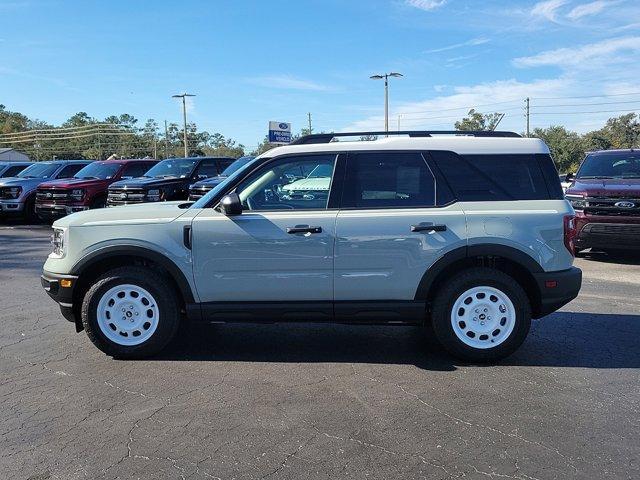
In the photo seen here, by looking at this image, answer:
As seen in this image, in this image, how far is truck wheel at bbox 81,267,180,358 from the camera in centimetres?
485

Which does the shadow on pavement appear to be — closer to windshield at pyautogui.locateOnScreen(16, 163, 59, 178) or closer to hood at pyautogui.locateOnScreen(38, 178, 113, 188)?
hood at pyautogui.locateOnScreen(38, 178, 113, 188)

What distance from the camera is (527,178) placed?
16.0 ft

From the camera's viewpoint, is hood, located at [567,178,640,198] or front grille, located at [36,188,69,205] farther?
front grille, located at [36,188,69,205]

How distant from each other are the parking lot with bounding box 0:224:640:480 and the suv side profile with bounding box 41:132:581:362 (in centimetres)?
40

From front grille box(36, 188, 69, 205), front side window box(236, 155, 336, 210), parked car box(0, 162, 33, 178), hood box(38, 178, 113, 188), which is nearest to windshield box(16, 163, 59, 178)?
parked car box(0, 162, 33, 178)

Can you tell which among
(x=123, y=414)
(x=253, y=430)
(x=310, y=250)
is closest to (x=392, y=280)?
(x=310, y=250)

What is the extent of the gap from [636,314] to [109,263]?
18.6 ft

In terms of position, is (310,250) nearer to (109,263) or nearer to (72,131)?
(109,263)

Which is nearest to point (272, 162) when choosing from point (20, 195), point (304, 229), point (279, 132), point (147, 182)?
point (304, 229)

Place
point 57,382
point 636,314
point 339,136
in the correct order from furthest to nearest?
point 636,314, point 339,136, point 57,382

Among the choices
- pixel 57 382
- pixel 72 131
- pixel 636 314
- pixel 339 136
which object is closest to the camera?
pixel 57 382

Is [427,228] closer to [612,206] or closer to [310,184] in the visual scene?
[310,184]

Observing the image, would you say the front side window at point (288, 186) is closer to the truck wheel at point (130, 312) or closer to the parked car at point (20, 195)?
the truck wheel at point (130, 312)

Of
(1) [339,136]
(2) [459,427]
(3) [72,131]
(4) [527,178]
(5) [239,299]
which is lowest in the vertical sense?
(2) [459,427]
